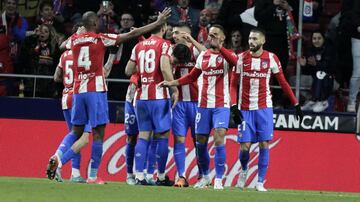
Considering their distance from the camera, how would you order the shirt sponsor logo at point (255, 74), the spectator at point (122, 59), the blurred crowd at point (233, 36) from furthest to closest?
the spectator at point (122, 59), the blurred crowd at point (233, 36), the shirt sponsor logo at point (255, 74)

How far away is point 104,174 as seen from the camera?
2061cm

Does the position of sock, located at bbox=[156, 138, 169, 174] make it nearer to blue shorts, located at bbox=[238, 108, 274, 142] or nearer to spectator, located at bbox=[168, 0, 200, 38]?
blue shorts, located at bbox=[238, 108, 274, 142]

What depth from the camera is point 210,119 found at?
17125 millimetres

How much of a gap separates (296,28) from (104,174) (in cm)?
408

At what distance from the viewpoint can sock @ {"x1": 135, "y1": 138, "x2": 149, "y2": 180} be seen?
16.7m

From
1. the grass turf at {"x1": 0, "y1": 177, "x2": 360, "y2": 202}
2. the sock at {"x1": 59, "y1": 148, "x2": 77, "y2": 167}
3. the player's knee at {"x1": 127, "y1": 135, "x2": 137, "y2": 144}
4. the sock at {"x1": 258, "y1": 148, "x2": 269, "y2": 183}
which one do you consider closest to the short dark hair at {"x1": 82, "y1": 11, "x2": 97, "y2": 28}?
the sock at {"x1": 59, "y1": 148, "x2": 77, "y2": 167}

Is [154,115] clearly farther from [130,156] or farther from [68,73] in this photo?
[68,73]

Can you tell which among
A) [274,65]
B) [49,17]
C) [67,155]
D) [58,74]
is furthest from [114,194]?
[49,17]

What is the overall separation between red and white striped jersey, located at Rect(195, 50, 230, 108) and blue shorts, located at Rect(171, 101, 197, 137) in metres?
0.66

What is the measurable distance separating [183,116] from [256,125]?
117 cm

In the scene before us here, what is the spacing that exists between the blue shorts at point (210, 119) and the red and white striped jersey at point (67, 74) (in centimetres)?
193

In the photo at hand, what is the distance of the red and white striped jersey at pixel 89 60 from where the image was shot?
16031mm

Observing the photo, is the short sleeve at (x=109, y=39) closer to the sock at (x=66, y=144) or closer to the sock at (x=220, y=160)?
the sock at (x=66, y=144)

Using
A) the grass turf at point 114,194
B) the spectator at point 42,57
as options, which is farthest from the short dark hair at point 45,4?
the grass turf at point 114,194
